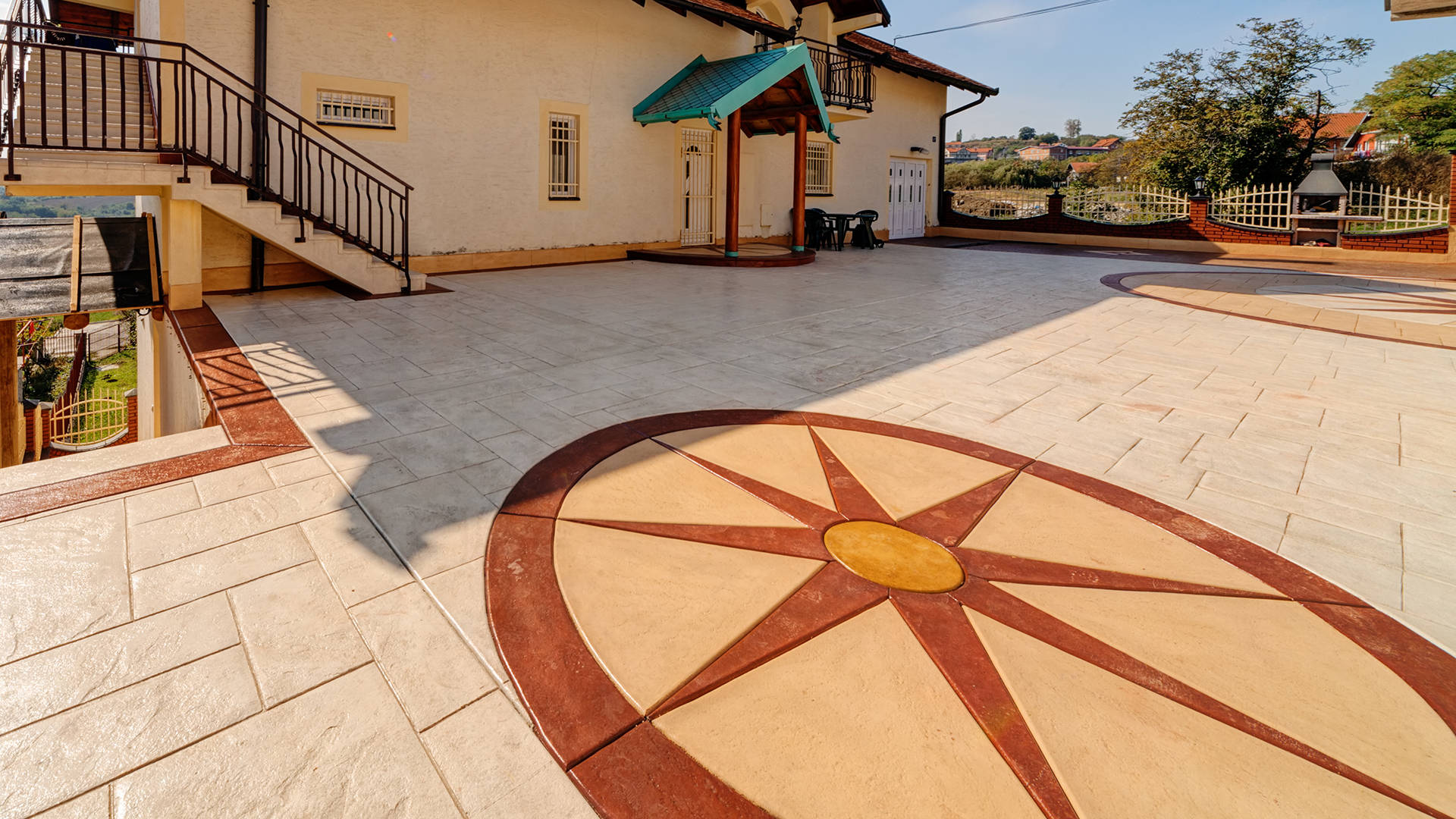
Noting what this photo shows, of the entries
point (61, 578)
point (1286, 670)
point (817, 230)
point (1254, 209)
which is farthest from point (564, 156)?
point (1254, 209)

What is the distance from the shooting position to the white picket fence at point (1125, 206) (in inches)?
672

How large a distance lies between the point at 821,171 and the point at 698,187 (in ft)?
13.4

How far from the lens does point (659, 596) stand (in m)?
2.34

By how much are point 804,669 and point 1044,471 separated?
6.34 feet

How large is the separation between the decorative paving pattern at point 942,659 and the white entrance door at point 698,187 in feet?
35.1

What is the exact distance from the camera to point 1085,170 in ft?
134

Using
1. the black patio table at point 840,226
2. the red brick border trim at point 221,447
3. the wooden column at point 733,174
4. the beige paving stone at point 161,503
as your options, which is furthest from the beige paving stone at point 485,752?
the black patio table at point 840,226

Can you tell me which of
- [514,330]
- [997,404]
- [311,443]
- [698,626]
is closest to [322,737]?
[698,626]

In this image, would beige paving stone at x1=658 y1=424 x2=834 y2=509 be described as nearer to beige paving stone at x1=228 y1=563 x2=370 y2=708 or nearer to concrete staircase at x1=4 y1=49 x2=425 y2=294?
beige paving stone at x1=228 y1=563 x2=370 y2=708

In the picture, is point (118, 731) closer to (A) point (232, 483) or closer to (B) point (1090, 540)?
(A) point (232, 483)

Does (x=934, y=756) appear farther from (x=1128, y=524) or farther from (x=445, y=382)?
(x=445, y=382)

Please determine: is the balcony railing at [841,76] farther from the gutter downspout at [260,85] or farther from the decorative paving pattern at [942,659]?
the decorative paving pattern at [942,659]

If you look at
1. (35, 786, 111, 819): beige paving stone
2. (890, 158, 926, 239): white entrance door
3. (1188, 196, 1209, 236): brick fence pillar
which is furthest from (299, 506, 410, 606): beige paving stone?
(1188, 196, 1209, 236): brick fence pillar

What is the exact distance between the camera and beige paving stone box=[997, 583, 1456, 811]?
1763 millimetres
